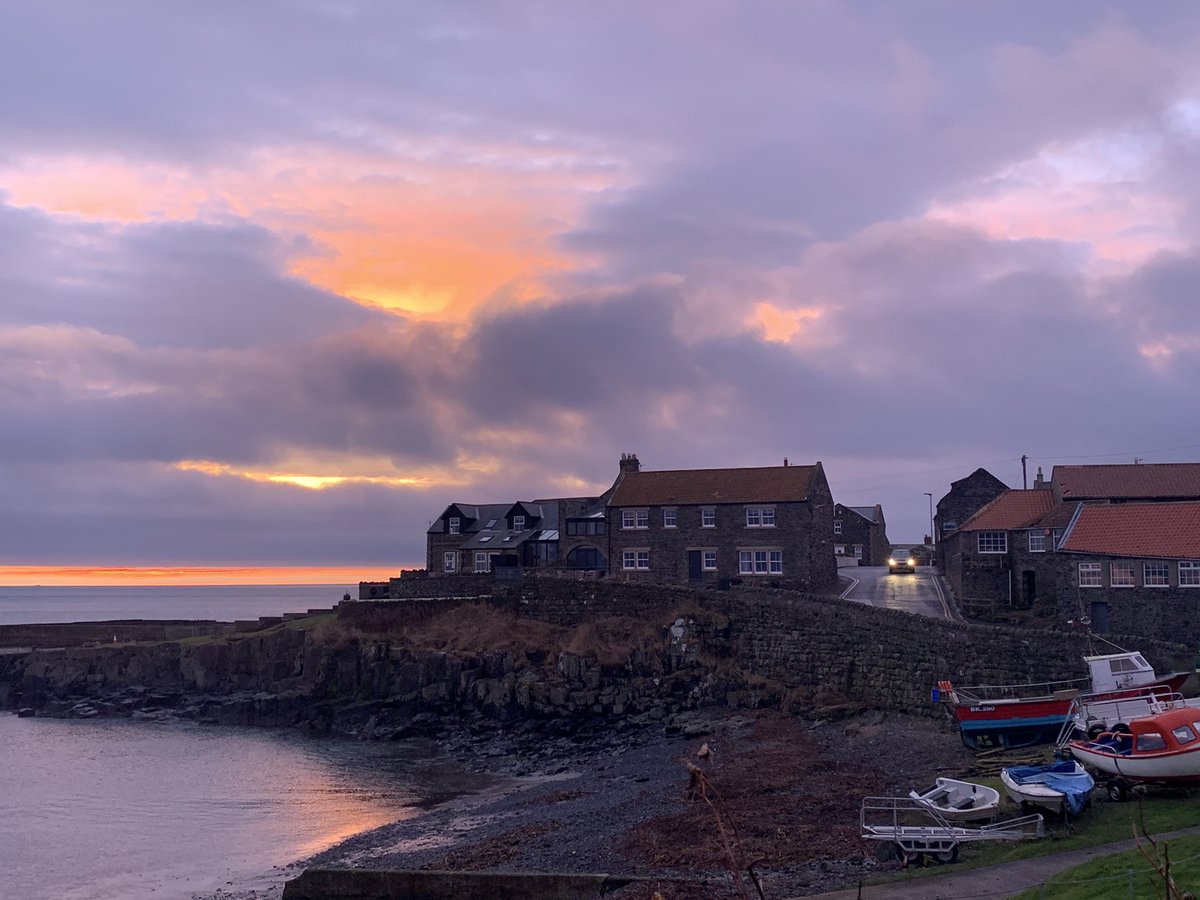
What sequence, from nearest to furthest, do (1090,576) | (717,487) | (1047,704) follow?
(1047,704) → (1090,576) → (717,487)

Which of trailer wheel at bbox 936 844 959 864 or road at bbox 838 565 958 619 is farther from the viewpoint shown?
road at bbox 838 565 958 619

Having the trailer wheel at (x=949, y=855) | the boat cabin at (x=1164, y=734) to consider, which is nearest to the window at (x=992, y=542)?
the boat cabin at (x=1164, y=734)

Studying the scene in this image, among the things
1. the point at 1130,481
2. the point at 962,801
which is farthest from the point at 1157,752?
the point at 1130,481

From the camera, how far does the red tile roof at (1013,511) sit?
56.3 meters

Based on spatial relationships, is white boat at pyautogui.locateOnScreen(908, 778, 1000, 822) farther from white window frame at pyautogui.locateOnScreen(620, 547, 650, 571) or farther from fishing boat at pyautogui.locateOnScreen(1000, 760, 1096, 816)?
white window frame at pyautogui.locateOnScreen(620, 547, 650, 571)

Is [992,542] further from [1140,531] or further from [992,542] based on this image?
[1140,531]

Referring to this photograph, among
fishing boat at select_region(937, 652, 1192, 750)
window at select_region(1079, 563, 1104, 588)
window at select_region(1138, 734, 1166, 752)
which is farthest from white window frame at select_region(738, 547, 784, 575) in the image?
window at select_region(1138, 734, 1166, 752)

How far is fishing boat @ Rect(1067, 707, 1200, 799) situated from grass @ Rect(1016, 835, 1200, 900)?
4517 mm

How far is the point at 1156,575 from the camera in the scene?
140 feet

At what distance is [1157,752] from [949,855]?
5.83 metres

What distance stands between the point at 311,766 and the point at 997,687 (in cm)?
3000

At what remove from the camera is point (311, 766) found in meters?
47.2

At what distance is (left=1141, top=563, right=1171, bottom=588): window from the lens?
42500 millimetres

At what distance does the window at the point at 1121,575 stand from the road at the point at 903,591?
7395 millimetres
